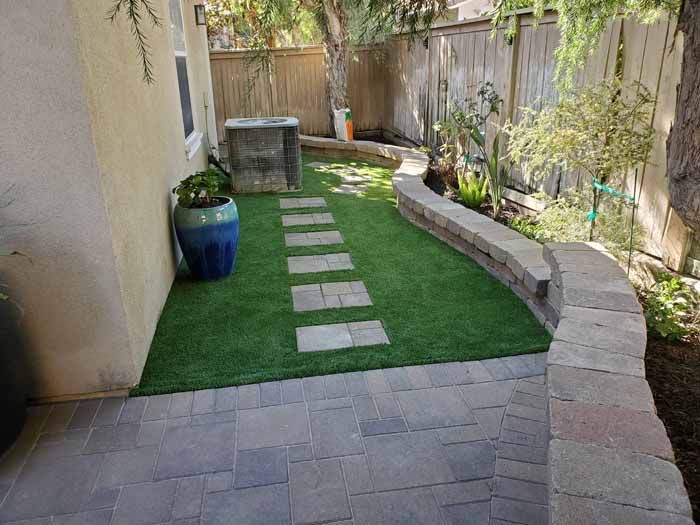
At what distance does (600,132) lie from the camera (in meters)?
3.46

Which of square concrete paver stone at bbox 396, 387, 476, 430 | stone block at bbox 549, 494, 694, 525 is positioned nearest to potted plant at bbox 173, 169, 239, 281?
square concrete paver stone at bbox 396, 387, 476, 430

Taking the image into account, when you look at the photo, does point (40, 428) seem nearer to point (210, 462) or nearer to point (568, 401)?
point (210, 462)

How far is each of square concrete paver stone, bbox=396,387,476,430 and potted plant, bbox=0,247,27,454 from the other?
1822mm

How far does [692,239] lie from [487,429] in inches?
76.1

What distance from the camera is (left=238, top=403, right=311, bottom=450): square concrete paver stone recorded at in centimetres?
238

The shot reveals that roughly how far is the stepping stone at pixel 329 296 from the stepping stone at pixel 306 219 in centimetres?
165

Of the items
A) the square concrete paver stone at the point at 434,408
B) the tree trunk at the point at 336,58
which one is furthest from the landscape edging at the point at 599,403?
the tree trunk at the point at 336,58

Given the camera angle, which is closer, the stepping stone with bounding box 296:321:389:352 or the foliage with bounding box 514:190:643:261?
the stepping stone with bounding box 296:321:389:352

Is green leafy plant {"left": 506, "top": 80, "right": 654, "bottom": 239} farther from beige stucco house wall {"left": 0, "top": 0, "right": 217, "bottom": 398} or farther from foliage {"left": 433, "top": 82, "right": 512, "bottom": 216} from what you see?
beige stucco house wall {"left": 0, "top": 0, "right": 217, "bottom": 398}

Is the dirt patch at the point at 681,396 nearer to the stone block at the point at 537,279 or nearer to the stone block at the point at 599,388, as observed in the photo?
the stone block at the point at 599,388

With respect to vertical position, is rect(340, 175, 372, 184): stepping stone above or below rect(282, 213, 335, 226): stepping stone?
above

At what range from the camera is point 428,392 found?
271 centimetres

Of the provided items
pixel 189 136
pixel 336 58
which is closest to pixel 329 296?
pixel 189 136

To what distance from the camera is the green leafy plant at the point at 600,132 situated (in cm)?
336
